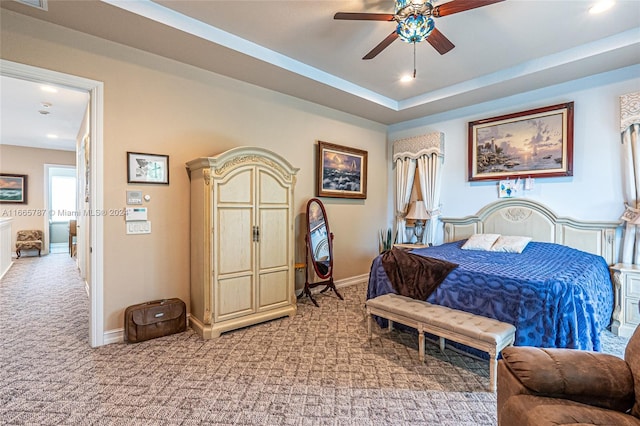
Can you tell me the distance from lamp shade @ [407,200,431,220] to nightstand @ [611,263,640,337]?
2.25 metres

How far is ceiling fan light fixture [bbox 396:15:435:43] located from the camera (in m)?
2.20

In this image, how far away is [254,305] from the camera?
128 inches

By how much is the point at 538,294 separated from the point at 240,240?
269 centimetres

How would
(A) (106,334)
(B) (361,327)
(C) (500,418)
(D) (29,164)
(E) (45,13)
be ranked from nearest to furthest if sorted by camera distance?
1. (C) (500,418)
2. (E) (45,13)
3. (A) (106,334)
4. (B) (361,327)
5. (D) (29,164)

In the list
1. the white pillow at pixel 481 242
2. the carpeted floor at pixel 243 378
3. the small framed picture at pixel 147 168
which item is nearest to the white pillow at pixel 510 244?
the white pillow at pixel 481 242

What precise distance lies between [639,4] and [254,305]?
448 centimetres

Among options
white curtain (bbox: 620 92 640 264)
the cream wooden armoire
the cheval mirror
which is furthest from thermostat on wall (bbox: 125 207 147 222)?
white curtain (bbox: 620 92 640 264)

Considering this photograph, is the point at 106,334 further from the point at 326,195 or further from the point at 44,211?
the point at 44,211

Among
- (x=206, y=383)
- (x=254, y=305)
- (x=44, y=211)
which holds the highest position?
(x=44, y=211)

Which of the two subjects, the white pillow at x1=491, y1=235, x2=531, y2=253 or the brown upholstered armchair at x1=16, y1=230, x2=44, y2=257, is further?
the brown upholstered armchair at x1=16, y1=230, x2=44, y2=257

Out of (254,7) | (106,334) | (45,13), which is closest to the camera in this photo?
(45,13)

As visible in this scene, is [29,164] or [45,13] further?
[29,164]

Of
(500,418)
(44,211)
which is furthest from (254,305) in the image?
(44,211)

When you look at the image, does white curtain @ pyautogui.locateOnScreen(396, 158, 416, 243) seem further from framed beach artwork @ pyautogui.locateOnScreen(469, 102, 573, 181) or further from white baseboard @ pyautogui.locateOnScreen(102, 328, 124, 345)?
white baseboard @ pyautogui.locateOnScreen(102, 328, 124, 345)
